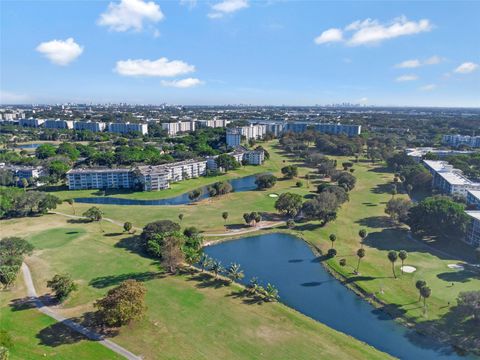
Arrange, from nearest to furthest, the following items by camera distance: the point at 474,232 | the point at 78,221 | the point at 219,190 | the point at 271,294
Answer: the point at 271,294
the point at 474,232
the point at 78,221
the point at 219,190

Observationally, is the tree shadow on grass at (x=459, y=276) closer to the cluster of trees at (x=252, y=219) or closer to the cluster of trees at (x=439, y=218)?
the cluster of trees at (x=439, y=218)

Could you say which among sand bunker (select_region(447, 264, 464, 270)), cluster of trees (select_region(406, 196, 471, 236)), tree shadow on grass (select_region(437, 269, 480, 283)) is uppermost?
cluster of trees (select_region(406, 196, 471, 236))

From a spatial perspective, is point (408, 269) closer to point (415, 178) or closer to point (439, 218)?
point (439, 218)

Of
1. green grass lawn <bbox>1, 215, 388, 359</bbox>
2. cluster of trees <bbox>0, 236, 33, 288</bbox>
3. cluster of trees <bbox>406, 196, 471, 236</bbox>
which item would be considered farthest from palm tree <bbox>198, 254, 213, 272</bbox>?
cluster of trees <bbox>406, 196, 471, 236</bbox>

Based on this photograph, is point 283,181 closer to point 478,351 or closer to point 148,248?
point 148,248

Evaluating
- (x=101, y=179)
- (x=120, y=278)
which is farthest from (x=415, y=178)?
(x=101, y=179)

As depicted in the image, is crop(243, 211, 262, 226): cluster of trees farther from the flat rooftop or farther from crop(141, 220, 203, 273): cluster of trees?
the flat rooftop
